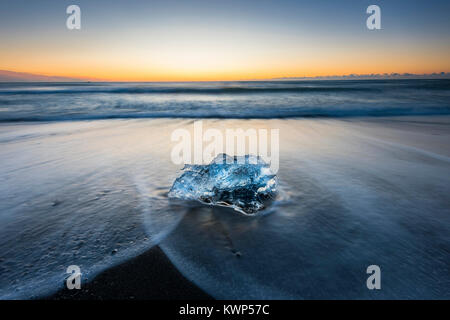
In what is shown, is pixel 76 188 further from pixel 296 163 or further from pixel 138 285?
pixel 296 163

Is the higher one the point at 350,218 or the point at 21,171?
the point at 21,171

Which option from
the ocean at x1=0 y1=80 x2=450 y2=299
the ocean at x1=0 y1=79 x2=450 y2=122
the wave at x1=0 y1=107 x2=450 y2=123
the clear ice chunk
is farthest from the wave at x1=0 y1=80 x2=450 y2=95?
the clear ice chunk

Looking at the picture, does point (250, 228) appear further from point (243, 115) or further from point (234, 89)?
point (234, 89)

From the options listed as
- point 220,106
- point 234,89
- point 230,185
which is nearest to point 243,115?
point 220,106

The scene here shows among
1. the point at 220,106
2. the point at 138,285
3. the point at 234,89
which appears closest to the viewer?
the point at 138,285
